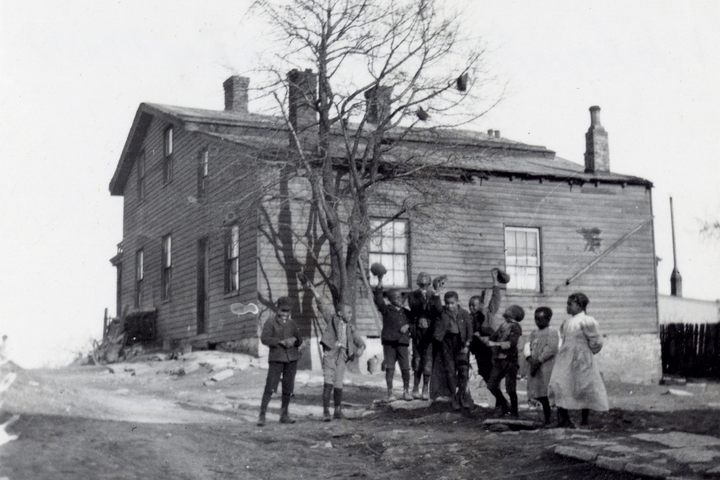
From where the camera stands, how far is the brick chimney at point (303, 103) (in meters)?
18.2

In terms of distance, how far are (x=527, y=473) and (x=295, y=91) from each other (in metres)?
12.9

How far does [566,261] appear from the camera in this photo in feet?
73.9

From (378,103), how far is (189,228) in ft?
24.4

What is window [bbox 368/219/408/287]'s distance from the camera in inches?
799

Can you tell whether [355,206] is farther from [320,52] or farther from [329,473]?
[329,473]

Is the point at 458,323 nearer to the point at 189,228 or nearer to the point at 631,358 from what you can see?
the point at 631,358

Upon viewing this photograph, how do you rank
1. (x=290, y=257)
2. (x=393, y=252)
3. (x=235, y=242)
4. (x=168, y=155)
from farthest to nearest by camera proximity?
(x=168, y=155), (x=235, y=242), (x=393, y=252), (x=290, y=257)

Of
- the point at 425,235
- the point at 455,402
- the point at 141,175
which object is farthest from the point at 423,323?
the point at 141,175

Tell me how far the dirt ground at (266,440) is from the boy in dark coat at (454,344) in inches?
13.1

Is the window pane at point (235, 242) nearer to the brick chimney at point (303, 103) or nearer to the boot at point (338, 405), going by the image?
the brick chimney at point (303, 103)

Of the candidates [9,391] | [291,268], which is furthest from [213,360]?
[9,391]

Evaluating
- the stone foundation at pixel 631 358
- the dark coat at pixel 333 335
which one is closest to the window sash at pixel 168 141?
the stone foundation at pixel 631 358

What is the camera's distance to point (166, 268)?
984 inches

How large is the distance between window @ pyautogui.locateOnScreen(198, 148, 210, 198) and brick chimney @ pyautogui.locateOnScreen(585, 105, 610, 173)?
1018cm
